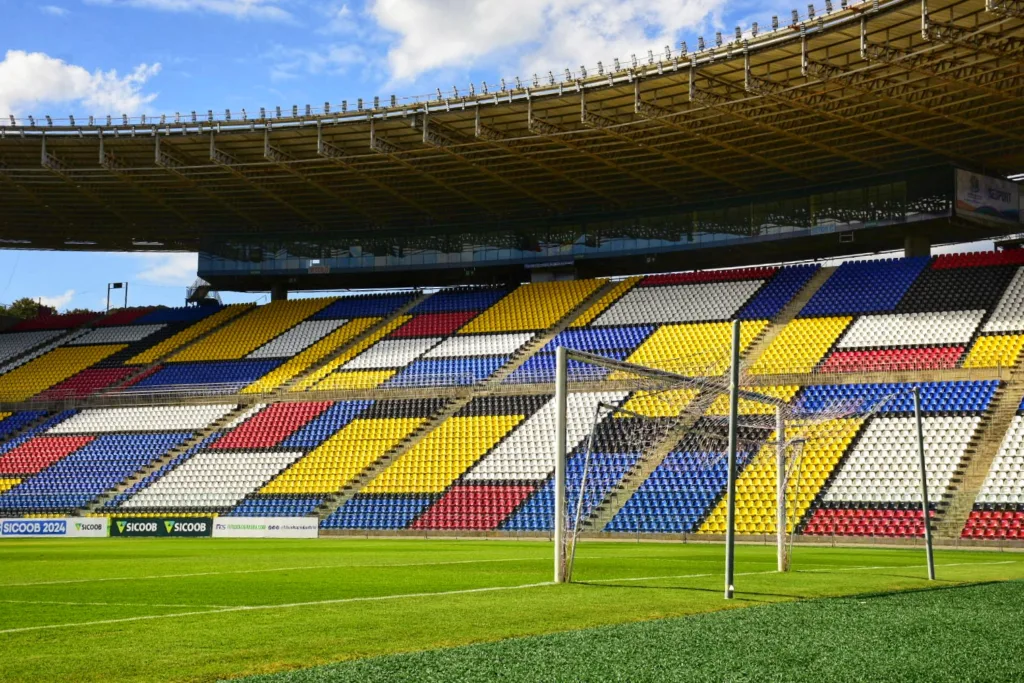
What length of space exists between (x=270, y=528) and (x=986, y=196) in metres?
33.2

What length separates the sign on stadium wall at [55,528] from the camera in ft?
126

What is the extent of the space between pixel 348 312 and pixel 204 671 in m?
51.5

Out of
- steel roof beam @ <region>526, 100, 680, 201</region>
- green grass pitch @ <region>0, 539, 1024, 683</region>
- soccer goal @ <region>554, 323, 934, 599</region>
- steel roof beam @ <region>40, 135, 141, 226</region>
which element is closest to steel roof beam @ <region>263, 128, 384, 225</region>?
steel roof beam @ <region>40, 135, 141, 226</region>

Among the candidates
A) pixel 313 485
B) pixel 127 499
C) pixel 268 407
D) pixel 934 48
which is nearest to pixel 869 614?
pixel 934 48

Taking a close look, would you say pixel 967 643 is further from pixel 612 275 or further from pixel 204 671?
pixel 612 275

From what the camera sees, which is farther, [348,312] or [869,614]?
[348,312]

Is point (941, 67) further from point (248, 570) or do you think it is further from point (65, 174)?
point (65, 174)

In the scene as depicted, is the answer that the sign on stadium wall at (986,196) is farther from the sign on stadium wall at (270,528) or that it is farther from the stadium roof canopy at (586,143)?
the sign on stadium wall at (270,528)

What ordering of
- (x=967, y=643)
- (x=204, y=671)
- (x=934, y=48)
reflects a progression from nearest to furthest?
1. (x=204, y=671)
2. (x=967, y=643)
3. (x=934, y=48)

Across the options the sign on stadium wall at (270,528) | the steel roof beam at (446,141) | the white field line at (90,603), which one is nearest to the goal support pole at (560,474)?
the white field line at (90,603)

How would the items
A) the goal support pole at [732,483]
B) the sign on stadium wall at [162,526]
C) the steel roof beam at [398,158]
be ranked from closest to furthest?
the goal support pole at [732,483]
the sign on stadium wall at [162,526]
the steel roof beam at [398,158]

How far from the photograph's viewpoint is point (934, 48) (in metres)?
34.8

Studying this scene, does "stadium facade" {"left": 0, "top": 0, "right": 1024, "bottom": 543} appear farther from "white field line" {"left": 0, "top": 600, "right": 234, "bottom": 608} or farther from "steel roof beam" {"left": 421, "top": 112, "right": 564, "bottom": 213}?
"white field line" {"left": 0, "top": 600, "right": 234, "bottom": 608}

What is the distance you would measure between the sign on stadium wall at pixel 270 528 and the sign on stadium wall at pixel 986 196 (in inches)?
1167
